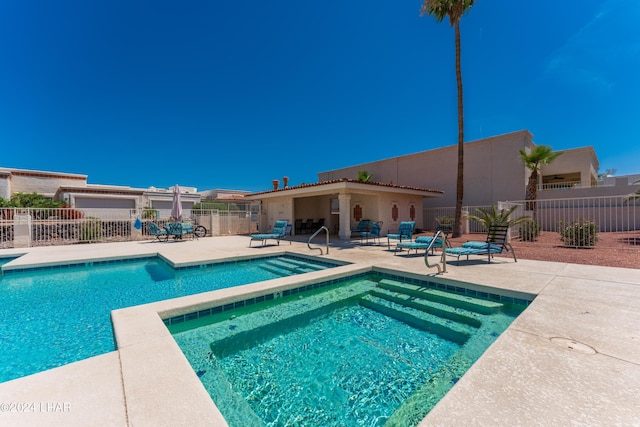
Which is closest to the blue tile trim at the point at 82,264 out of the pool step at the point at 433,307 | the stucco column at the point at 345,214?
the stucco column at the point at 345,214

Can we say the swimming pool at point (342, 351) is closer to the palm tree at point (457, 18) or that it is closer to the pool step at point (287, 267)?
the pool step at point (287, 267)

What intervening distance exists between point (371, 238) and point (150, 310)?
11844mm

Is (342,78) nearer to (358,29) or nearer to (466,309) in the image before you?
(358,29)

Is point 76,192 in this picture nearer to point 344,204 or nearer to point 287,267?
point 344,204

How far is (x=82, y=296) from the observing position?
5.54m

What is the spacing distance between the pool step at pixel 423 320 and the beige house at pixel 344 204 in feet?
25.6

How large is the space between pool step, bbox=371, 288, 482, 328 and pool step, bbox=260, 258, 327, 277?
2.75 meters

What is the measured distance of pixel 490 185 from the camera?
60.8ft

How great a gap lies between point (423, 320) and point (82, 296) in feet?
23.2

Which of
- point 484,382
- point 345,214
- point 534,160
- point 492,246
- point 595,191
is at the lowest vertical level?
point 484,382

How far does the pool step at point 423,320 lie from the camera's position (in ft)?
12.3

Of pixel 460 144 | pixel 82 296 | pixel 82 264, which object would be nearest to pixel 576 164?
pixel 460 144

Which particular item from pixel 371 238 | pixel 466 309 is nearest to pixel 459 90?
pixel 371 238

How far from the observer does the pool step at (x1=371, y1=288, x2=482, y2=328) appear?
4.15 meters
